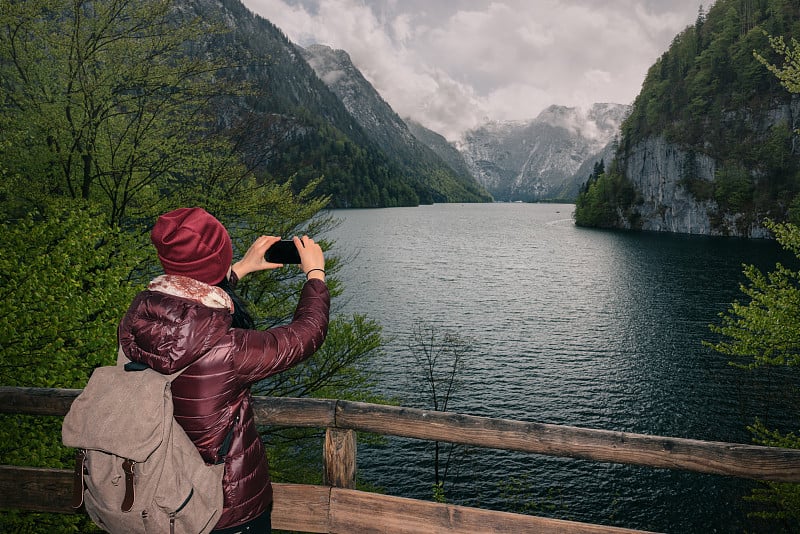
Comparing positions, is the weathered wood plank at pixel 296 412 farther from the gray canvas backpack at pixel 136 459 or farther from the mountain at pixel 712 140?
the mountain at pixel 712 140

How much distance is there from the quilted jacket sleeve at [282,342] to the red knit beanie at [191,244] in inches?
12.9

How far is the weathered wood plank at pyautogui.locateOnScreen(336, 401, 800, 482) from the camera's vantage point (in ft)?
10.4

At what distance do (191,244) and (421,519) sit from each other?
8.50 ft

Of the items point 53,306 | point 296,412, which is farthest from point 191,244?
point 53,306

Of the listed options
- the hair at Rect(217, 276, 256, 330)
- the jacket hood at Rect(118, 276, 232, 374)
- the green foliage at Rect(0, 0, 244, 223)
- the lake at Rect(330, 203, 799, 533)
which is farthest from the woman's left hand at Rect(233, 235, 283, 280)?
the lake at Rect(330, 203, 799, 533)

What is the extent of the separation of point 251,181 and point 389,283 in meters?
37.0

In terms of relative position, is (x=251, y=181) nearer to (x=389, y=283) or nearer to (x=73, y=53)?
(x=73, y=53)

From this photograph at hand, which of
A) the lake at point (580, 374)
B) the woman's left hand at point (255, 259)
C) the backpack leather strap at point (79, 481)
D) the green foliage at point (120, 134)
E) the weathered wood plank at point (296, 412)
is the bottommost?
the lake at point (580, 374)

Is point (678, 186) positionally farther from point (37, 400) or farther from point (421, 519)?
point (37, 400)

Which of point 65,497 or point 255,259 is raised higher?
point 255,259

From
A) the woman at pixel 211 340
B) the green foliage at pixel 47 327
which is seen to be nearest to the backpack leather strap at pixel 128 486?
the woman at pixel 211 340

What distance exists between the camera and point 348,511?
360cm

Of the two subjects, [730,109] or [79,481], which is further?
[730,109]

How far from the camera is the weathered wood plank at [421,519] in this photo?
336cm
